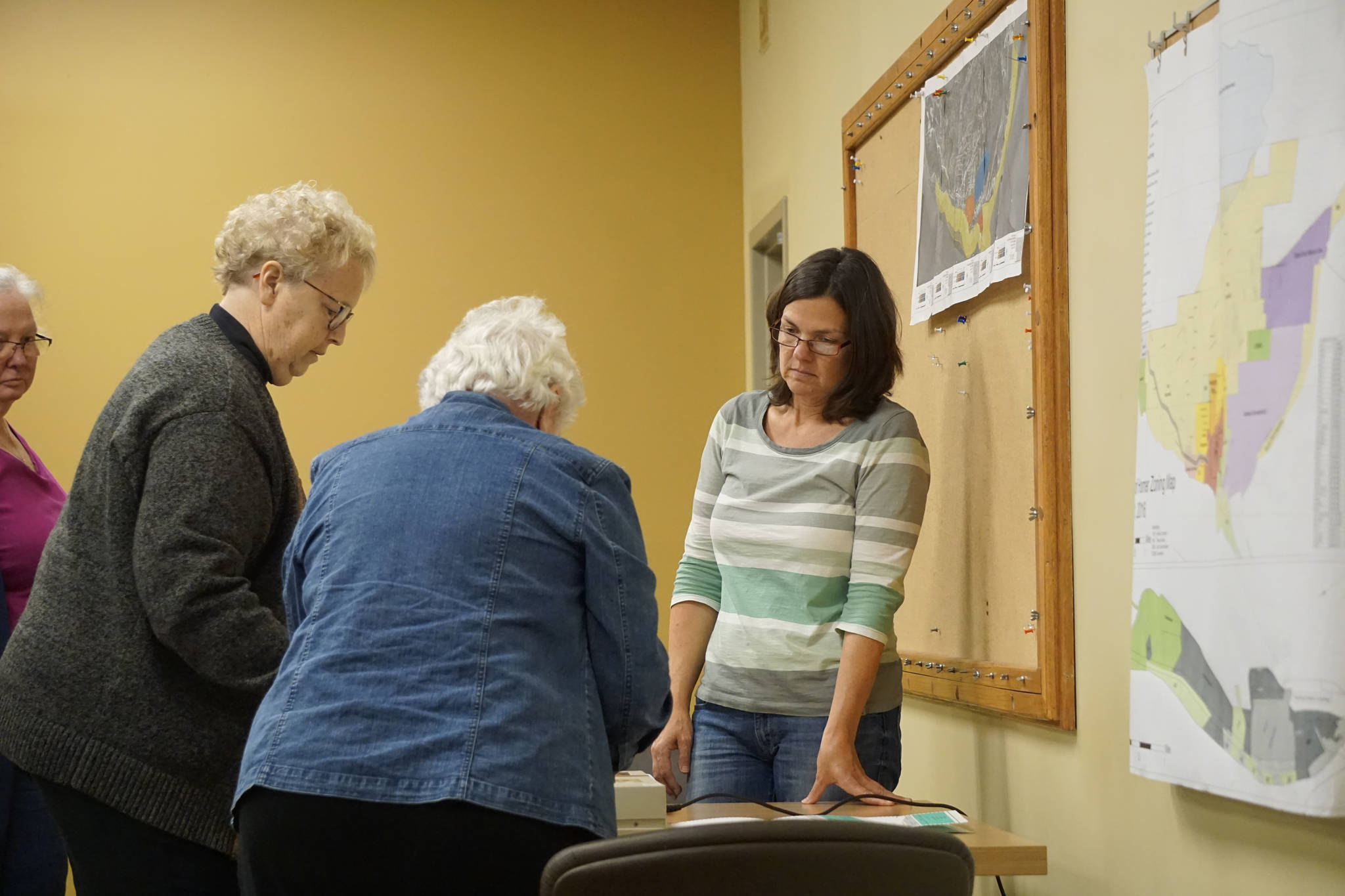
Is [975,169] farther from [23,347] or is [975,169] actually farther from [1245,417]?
[23,347]

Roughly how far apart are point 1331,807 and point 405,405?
11.3 ft

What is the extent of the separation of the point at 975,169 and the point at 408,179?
8.23 ft

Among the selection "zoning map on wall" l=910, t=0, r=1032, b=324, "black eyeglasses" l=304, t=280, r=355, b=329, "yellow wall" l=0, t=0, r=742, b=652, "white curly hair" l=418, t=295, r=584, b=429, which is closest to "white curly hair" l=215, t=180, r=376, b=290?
"black eyeglasses" l=304, t=280, r=355, b=329

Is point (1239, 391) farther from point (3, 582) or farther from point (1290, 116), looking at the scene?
point (3, 582)

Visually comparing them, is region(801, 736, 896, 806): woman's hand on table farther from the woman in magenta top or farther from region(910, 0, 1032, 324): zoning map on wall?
the woman in magenta top

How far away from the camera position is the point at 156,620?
1477 mm

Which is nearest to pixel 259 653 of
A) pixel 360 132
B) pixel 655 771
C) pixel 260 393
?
pixel 260 393

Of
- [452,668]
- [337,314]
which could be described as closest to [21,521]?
[337,314]

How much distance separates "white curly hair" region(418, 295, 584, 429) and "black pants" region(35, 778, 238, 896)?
24.5 inches

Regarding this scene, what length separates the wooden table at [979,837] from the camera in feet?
4.89

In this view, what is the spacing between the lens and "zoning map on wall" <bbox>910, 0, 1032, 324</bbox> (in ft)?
6.95

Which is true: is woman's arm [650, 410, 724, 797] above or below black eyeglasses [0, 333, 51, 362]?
below

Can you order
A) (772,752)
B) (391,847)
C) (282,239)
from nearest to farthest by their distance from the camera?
(391,847), (282,239), (772,752)

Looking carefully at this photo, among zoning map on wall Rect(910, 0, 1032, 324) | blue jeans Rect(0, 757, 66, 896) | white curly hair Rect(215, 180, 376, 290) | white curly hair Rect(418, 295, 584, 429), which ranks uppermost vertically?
zoning map on wall Rect(910, 0, 1032, 324)
